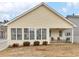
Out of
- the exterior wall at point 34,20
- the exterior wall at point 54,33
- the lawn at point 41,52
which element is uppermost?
the exterior wall at point 34,20

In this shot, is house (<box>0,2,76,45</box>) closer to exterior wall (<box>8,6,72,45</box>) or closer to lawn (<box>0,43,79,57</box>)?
exterior wall (<box>8,6,72,45</box>)

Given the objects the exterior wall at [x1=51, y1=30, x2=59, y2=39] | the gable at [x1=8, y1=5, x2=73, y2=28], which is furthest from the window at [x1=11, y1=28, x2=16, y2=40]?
the exterior wall at [x1=51, y1=30, x2=59, y2=39]

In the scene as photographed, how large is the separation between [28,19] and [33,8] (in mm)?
1316

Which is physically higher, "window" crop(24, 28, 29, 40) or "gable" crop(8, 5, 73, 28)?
"gable" crop(8, 5, 73, 28)

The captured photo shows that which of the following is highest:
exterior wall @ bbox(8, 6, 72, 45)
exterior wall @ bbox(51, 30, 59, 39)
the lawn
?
exterior wall @ bbox(8, 6, 72, 45)

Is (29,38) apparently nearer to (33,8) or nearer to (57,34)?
(33,8)

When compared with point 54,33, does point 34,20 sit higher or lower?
higher

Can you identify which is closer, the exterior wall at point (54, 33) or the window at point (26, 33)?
the window at point (26, 33)

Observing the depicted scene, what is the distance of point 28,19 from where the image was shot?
23.8 meters

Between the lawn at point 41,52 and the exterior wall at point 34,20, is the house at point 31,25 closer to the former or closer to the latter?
the exterior wall at point 34,20

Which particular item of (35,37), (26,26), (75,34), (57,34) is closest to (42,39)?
(35,37)

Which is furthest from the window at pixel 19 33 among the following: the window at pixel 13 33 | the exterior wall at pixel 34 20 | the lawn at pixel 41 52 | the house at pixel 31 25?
the lawn at pixel 41 52

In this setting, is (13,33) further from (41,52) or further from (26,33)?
→ (41,52)

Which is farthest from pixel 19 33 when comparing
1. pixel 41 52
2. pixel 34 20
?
pixel 41 52
